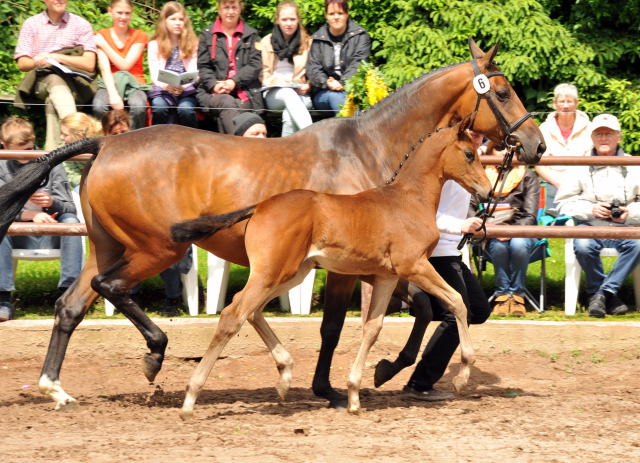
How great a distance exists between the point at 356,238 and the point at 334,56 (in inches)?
140

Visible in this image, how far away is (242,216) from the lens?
626 centimetres

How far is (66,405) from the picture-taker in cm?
670

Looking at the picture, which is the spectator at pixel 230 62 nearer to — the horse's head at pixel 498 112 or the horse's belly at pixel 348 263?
the horse's head at pixel 498 112

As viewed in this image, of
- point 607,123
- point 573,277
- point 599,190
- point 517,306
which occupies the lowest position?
point 517,306

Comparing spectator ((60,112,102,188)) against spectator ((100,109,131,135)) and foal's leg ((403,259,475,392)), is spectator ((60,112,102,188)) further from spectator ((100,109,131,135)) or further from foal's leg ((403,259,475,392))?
foal's leg ((403,259,475,392))

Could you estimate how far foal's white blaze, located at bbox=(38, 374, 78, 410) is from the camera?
670cm

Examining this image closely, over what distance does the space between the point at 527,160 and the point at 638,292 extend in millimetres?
2640

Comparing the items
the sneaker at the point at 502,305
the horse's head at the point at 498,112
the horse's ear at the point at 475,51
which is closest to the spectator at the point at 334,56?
the sneaker at the point at 502,305

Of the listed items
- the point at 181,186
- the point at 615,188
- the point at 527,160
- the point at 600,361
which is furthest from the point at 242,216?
the point at 615,188

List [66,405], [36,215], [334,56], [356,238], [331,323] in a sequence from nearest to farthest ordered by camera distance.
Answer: [356,238] → [66,405] → [331,323] → [36,215] → [334,56]

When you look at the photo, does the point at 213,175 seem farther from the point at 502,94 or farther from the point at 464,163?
the point at 502,94

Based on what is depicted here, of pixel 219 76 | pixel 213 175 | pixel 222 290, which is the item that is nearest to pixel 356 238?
pixel 213 175

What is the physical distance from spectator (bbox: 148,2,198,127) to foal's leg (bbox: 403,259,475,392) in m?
3.67

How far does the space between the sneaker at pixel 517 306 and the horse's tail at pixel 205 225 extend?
331 centimetres
